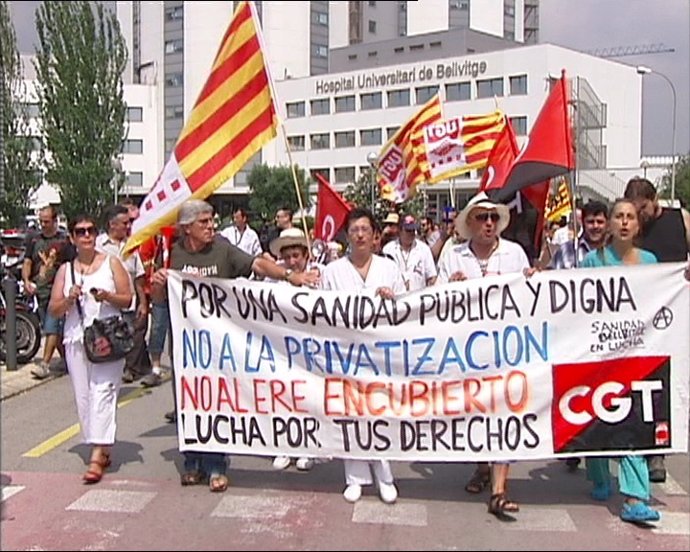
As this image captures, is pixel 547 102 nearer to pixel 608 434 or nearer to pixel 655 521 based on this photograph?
pixel 608 434

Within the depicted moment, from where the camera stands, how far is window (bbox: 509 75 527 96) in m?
60.8

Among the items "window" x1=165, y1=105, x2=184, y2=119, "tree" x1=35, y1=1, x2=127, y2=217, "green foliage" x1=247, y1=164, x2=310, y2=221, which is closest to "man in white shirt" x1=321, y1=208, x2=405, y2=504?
"tree" x1=35, y1=1, x2=127, y2=217

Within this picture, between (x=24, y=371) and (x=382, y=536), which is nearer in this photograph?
(x=382, y=536)

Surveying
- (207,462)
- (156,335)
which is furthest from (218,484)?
(156,335)

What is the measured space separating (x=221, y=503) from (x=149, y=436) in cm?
197

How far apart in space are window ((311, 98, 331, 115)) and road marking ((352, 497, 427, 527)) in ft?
221

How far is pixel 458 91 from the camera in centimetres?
6406

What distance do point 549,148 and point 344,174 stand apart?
64.1 m

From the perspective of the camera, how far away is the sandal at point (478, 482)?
231 inches

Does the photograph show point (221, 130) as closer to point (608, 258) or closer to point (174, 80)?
point (608, 258)

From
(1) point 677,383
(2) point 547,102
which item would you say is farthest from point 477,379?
(2) point 547,102

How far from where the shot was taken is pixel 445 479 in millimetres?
6176

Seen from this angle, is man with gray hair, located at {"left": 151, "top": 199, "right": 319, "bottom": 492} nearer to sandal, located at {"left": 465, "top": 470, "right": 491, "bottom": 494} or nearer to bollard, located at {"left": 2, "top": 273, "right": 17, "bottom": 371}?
sandal, located at {"left": 465, "top": 470, "right": 491, "bottom": 494}

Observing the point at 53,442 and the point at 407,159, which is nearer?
the point at 53,442
